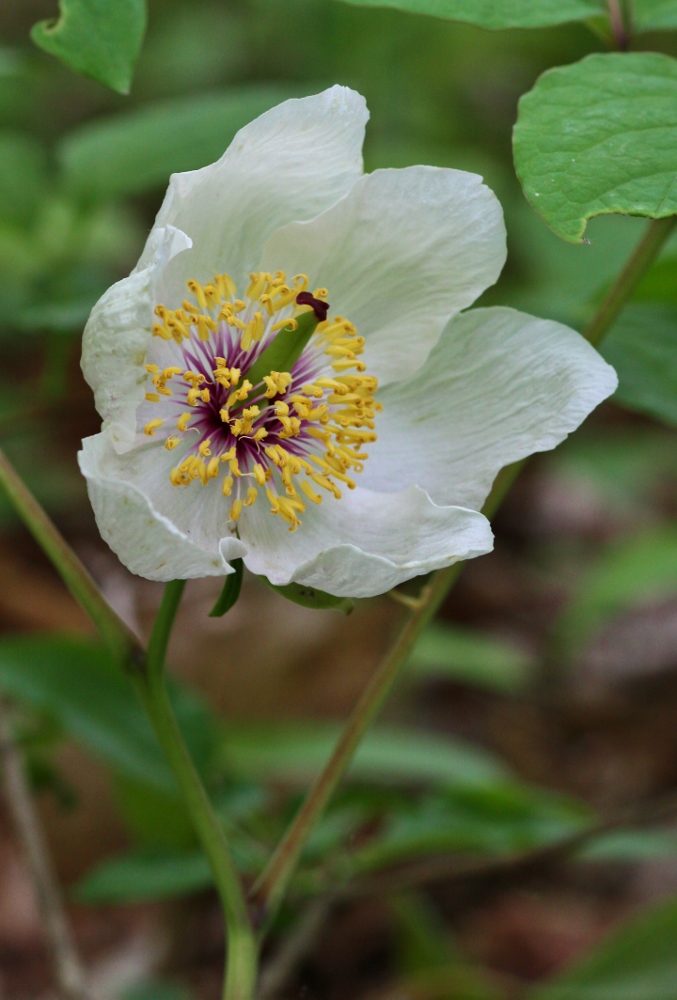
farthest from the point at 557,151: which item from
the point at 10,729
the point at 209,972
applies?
the point at 209,972

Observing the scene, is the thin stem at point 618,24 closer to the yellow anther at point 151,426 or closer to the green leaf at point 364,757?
the yellow anther at point 151,426

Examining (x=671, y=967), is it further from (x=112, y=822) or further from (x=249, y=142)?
(x=249, y=142)

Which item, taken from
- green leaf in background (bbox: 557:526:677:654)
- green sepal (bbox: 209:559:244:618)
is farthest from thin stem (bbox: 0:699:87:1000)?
green leaf in background (bbox: 557:526:677:654)

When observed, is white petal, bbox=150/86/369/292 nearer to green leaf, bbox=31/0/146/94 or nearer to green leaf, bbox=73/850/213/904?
green leaf, bbox=31/0/146/94

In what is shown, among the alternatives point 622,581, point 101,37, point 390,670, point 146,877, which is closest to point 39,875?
point 146,877

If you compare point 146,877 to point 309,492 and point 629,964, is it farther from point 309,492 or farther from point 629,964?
point 629,964

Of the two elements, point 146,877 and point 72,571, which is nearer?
point 72,571
